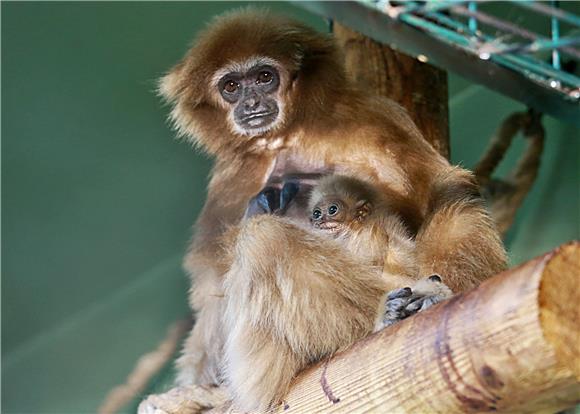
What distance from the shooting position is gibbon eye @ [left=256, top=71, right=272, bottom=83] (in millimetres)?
4066

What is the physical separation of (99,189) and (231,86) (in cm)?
251

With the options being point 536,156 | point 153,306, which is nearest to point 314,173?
point 536,156

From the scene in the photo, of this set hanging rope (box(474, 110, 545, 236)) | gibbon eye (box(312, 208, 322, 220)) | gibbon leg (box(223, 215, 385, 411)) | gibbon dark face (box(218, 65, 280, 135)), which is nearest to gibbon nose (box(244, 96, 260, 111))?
gibbon dark face (box(218, 65, 280, 135))

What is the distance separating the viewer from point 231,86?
4141 millimetres

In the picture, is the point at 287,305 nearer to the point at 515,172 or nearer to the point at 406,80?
the point at 406,80

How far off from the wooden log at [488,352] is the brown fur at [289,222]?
1.55 ft

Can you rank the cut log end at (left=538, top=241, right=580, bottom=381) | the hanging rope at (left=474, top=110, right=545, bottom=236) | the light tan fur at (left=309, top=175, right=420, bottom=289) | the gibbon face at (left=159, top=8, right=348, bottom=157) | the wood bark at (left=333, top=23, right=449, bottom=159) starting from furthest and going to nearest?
the hanging rope at (left=474, top=110, right=545, bottom=236)
the wood bark at (left=333, top=23, right=449, bottom=159)
the gibbon face at (left=159, top=8, right=348, bottom=157)
the light tan fur at (left=309, top=175, right=420, bottom=289)
the cut log end at (left=538, top=241, right=580, bottom=381)

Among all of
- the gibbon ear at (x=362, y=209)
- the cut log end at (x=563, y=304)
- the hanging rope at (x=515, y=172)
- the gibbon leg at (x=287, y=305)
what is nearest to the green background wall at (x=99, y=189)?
the hanging rope at (x=515, y=172)

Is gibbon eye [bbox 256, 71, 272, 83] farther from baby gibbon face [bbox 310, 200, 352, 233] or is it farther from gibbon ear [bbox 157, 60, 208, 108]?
baby gibbon face [bbox 310, 200, 352, 233]

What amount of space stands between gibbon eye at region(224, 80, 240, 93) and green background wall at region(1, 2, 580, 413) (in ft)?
3.64

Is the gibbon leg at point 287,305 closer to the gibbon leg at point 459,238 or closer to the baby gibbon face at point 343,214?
the gibbon leg at point 459,238

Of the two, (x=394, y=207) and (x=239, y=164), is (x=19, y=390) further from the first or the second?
(x=394, y=207)

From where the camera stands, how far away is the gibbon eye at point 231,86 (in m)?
4.13

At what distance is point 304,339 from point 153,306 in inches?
172
